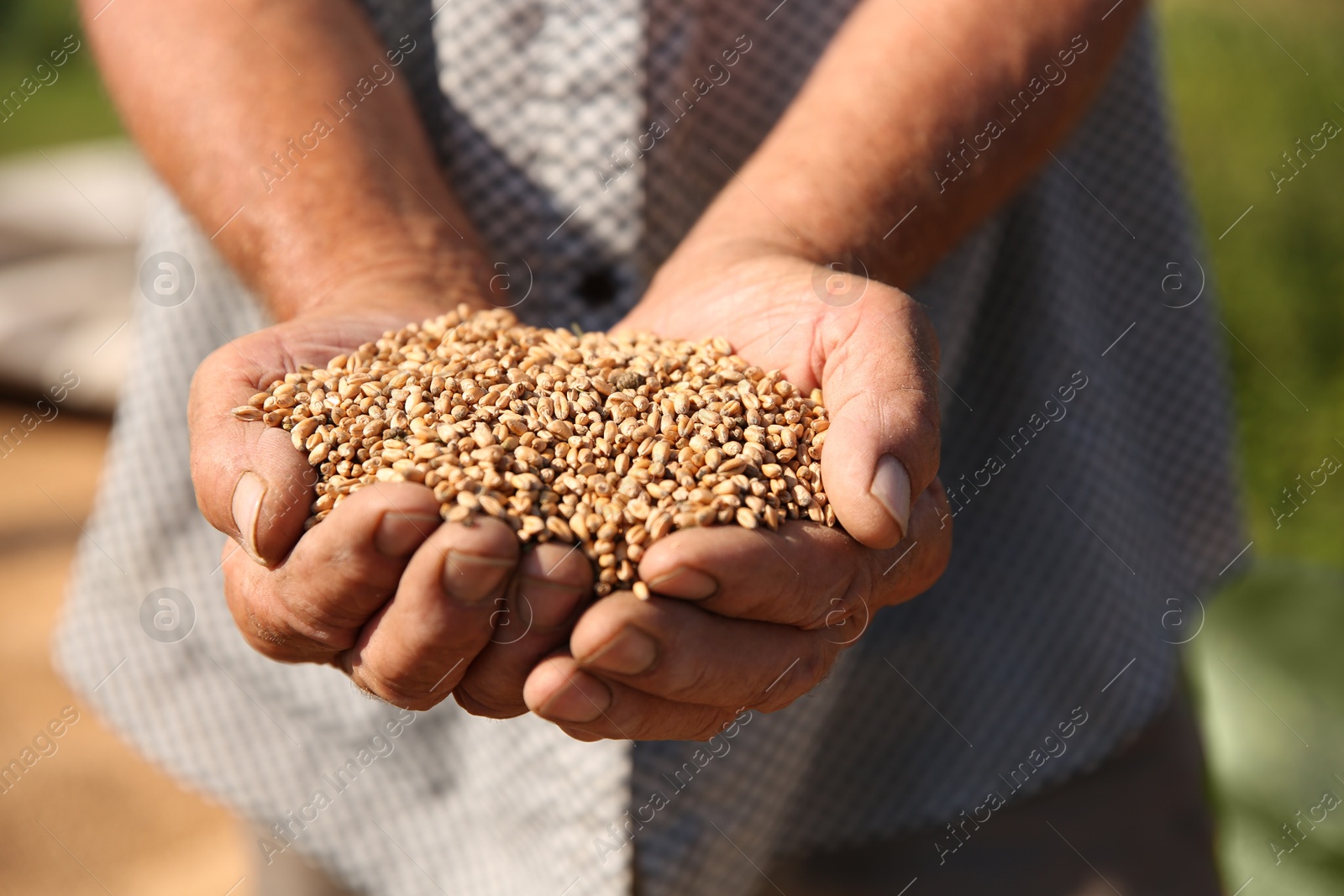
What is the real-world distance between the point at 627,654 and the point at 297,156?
939 millimetres

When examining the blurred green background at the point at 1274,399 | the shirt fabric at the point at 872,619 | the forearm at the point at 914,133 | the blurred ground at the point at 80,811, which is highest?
the forearm at the point at 914,133

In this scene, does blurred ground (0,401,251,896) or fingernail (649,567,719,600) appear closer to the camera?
fingernail (649,567,719,600)

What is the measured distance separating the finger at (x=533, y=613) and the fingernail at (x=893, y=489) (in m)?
0.32

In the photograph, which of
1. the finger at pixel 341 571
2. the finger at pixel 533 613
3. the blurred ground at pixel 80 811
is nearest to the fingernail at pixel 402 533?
the finger at pixel 341 571

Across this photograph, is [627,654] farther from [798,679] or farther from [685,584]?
[798,679]

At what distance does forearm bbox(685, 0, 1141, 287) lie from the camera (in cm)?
155

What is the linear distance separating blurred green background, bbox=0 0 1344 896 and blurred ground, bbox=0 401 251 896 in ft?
7.23

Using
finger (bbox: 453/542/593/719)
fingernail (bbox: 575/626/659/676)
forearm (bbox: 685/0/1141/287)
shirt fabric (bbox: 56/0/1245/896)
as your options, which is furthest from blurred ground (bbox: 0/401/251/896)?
forearm (bbox: 685/0/1141/287)

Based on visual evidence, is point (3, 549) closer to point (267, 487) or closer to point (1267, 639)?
point (267, 487)

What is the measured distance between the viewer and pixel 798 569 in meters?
1.16

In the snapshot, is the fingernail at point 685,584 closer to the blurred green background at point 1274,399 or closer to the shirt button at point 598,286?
the shirt button at point 598,286

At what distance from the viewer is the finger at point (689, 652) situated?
1.09m

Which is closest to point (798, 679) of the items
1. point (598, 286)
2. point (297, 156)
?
point (598, 286)

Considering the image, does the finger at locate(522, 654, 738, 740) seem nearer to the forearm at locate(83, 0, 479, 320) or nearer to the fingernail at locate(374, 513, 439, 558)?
the fingernail at locate(374, 513, 439, 558)
